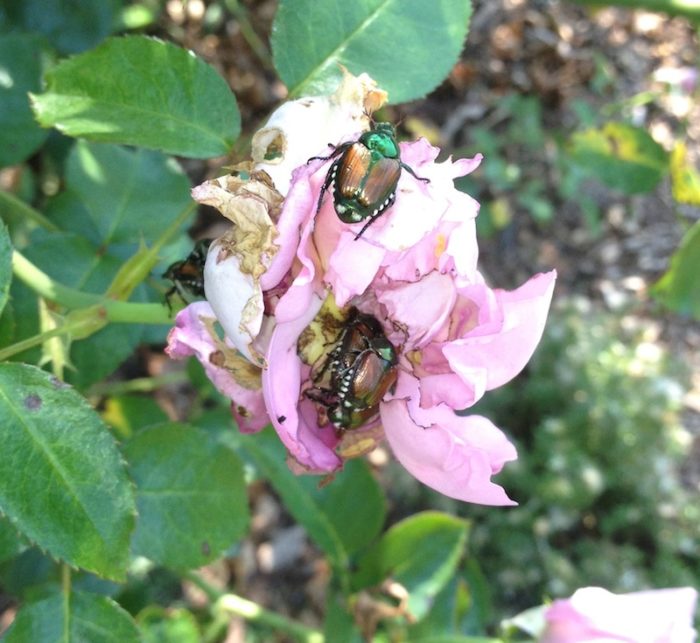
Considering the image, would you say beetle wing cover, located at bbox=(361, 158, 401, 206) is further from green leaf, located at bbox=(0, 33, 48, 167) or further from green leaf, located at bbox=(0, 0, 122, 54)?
green leaf, located at bbox=(0, 0, 122, 54)

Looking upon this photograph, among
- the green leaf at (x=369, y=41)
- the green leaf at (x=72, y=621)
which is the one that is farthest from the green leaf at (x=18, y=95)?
the green leaf at (x=72, y=621)

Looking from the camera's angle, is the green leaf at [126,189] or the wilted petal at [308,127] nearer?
the wilted petal at [308,127]

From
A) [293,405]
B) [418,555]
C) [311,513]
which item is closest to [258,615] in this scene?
[311,513]

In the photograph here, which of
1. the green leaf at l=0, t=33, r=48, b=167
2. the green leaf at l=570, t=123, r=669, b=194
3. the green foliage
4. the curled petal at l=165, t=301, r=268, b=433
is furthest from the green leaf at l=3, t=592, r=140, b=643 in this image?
the green foliage

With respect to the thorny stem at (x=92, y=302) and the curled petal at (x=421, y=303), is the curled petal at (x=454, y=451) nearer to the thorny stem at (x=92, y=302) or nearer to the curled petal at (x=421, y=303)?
the curled petal at (x=421, y=303)

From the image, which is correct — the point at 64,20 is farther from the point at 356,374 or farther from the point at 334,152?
the point at 356,374

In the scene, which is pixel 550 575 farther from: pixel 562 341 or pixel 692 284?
pixel 692 284
